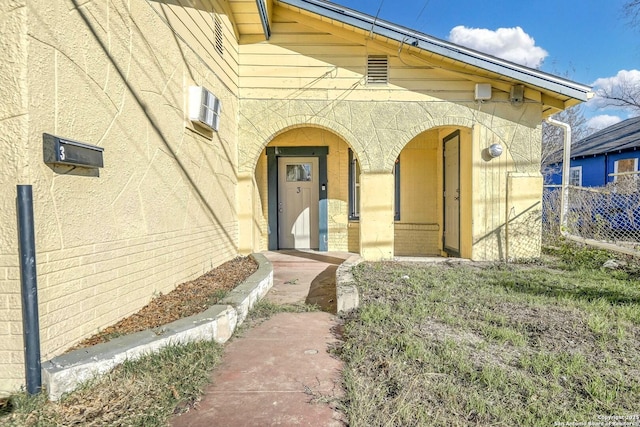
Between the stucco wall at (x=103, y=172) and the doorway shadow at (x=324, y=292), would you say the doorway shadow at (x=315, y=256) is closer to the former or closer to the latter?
the doorway shadow at (x=324, y=292)

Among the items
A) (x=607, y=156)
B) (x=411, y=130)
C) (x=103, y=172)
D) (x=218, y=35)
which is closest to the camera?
(x=103, y=172)

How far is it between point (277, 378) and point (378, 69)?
615 cm

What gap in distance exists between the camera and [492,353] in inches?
118

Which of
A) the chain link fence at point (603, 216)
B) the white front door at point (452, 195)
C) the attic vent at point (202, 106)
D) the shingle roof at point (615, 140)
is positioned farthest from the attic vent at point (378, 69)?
the shingle roof at point (615, 140)

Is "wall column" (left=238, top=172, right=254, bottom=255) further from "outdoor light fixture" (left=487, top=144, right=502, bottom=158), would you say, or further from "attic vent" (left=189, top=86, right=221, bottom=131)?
"outdoor light fixture" (left=487, top=144, right=502, bottom=158)

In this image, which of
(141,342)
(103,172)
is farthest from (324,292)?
(103,172)

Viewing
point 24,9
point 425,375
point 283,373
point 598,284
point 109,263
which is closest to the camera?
point 24,9

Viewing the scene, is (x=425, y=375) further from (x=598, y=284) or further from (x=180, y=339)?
(x=598, y=284)

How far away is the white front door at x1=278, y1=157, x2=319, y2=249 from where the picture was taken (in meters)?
8.26

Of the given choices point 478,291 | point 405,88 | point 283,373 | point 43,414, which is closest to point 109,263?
point 43,414

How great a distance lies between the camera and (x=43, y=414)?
2.03 meters

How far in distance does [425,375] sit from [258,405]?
1.24 m

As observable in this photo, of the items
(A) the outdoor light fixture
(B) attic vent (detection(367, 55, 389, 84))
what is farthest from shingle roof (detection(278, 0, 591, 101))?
(A) the outdoor light fixture

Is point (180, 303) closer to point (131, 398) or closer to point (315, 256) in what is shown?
point (131, 398)
